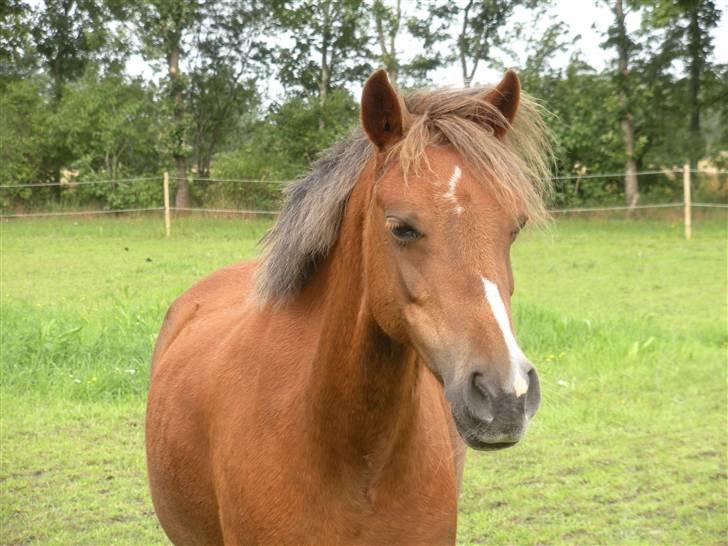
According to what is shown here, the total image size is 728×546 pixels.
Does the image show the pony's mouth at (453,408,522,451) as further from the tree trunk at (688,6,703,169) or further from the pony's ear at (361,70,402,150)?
the tree trunk at (688,6,703,169)

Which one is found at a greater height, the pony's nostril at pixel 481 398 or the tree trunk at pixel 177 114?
the tree trunk at pixel 177 114

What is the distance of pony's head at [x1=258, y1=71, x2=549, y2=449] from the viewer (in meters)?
1.64

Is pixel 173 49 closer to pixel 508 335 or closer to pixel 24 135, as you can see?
pixel 24 135

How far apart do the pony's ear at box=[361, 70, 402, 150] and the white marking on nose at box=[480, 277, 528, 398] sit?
51 cm

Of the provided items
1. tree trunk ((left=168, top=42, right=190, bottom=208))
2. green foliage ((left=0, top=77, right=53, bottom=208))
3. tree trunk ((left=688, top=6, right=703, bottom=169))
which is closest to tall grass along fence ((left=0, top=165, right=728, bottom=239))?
tree trunk ((left=688, top=6, right=703, bottom=169))

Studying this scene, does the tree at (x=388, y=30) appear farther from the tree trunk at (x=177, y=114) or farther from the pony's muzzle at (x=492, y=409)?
the pony's muzzle at (x=492, y=409)

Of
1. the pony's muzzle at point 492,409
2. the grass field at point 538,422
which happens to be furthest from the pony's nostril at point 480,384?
the grass field at point 538,422

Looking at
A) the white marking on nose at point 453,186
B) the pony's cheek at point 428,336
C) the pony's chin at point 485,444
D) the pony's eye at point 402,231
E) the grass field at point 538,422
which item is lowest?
the grass field at point 538,422

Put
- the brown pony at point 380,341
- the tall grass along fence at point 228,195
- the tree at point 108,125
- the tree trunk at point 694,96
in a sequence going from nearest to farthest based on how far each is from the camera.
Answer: the brown pony at point 380,341, the tall grass along fence at point 228,195, the tree trunk at point 694,96, the tree at point 108,125

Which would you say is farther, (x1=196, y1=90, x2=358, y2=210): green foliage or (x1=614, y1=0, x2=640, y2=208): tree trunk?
(x1=196, y1=90, x2=358, y2=210): green foliage

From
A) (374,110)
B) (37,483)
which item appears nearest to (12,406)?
(37,483)

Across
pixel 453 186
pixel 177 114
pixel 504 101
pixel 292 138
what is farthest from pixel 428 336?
pixel 177 114

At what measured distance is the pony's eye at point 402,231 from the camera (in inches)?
71.8

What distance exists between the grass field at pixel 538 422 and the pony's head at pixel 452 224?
0.32 m
